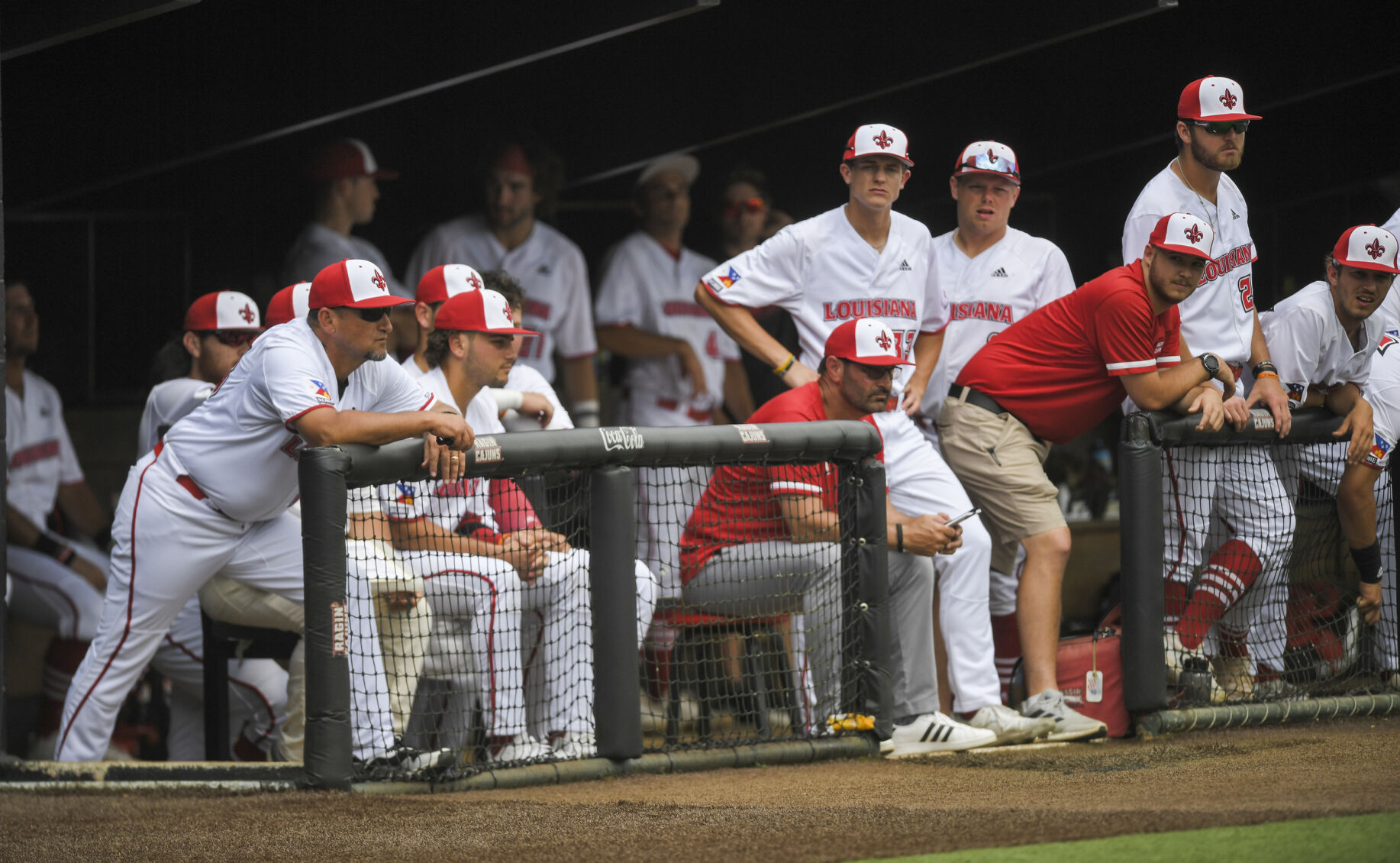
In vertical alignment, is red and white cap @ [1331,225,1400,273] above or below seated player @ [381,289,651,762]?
above

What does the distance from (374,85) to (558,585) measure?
9.40 feet

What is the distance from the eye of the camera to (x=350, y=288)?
4043 millimetres

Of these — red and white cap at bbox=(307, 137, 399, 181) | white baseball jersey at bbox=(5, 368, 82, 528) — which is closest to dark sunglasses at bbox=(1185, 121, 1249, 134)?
red and white cap at bbox=(307, 137, 399, 181)

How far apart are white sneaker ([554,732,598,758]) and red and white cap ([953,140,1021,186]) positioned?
230 cm

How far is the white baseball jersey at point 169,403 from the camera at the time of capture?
496cm

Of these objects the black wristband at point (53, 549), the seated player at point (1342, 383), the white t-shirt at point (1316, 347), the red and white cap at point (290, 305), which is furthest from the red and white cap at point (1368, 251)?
the black wristband at point (53, 549)

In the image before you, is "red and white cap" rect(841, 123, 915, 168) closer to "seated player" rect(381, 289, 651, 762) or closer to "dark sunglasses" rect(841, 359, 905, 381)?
"dark sunglasses" rect(841, 359, 905, 381)

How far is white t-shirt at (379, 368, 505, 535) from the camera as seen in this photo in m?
4.16

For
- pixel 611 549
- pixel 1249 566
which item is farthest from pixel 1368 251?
pixel 611 549

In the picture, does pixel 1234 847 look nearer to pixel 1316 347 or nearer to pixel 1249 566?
pixel 1249 566

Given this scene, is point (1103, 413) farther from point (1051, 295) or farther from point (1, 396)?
point (1, 396)

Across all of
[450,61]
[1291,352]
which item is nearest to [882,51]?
[450,61]

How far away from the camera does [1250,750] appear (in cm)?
412

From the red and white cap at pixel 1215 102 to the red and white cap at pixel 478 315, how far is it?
6.89 ft
